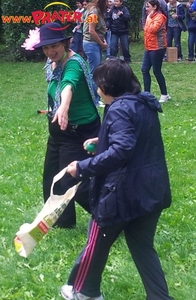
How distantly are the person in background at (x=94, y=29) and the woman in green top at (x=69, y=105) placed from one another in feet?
14.8

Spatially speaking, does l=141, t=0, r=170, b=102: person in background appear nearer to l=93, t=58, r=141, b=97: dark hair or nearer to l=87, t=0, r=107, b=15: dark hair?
l=87, t=0, r=107, b=15: dark hair

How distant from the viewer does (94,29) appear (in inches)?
367

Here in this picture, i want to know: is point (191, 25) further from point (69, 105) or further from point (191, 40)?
point (69, 105)

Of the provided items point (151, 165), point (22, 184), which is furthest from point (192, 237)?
point (22, 184)

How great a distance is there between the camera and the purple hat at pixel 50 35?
4.29 meters

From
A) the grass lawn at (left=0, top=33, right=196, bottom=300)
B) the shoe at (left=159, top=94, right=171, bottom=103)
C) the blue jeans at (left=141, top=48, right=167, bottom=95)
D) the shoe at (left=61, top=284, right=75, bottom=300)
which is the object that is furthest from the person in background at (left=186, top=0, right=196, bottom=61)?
the shoe at (left=61, top=284, right=75, bottom=300)

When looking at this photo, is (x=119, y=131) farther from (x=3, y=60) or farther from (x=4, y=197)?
(x=3, y=60)

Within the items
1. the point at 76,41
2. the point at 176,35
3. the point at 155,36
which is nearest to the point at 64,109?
the point at 155,36

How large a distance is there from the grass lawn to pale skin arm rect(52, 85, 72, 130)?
1085 mm

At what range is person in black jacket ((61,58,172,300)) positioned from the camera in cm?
321

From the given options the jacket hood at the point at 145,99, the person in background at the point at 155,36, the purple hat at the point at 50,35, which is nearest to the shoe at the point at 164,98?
the person in background at the point at 155,36

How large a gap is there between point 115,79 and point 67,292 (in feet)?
4.55

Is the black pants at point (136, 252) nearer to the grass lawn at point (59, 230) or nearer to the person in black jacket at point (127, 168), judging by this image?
the person in black jacket at point (127, 168)

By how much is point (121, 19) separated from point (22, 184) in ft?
29.8
